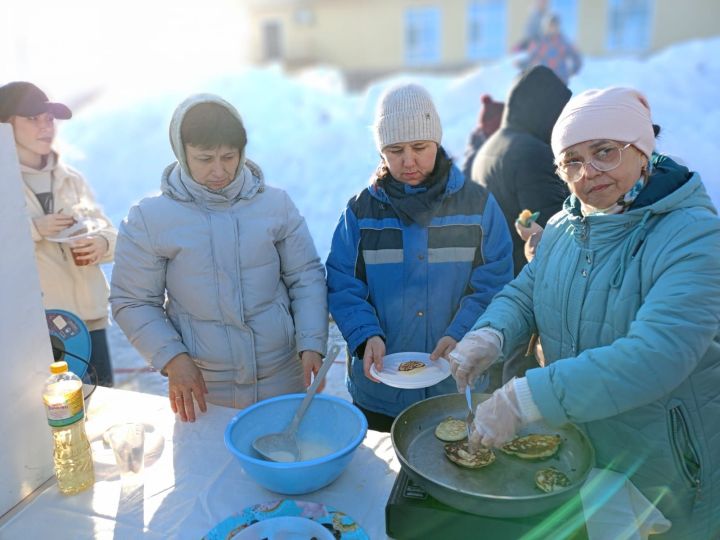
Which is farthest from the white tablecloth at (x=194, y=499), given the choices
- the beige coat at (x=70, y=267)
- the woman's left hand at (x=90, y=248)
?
the beige coat at (x=70, y=267)

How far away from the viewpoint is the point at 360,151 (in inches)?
378

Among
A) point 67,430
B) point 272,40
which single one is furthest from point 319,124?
point 272,40

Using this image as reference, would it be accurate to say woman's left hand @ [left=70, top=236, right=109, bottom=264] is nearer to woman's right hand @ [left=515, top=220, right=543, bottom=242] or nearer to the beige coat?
the beige coat

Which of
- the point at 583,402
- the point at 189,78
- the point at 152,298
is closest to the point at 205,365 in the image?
the point at 152,298

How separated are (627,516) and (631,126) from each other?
3.28 ft

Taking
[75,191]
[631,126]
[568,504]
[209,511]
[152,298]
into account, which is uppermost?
[631,126]

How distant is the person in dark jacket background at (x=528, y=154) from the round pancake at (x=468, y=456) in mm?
1788

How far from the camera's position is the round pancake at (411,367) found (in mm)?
1914

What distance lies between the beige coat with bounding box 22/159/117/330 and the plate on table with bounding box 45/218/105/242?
0.06 m

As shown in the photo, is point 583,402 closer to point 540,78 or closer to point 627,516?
point 627,516

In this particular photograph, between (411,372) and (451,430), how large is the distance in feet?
1.28

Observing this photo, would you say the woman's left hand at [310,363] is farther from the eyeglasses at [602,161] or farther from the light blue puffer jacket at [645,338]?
the eyeglasses at [602,161]

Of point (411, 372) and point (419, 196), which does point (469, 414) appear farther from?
point (419, 196)

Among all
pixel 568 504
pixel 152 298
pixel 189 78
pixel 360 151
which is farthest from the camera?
pixel 189 78
